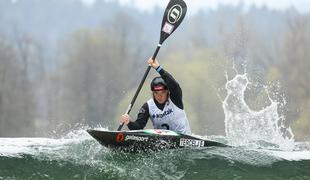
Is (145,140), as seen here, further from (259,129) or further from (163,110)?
(259,129)

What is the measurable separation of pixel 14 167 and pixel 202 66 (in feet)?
85.3

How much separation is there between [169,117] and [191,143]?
712mm

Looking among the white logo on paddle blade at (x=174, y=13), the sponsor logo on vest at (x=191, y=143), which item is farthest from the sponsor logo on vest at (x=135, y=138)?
the white logo on paddle blade at (x=174, y=13)

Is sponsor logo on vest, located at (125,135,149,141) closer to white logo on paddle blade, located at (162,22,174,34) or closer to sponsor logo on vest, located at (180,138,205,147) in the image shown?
sponsor logo on vest, located at (180,138,205,147)

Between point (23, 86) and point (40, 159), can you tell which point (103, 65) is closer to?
point (23, 86)

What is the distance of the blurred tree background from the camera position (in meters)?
28.6

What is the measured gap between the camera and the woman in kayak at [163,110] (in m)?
8.75

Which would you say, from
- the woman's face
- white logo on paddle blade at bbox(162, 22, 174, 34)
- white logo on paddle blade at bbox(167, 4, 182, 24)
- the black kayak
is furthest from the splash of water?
the black kayak

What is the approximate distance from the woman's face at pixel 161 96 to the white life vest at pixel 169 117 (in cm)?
10

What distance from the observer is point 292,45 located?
2992cm

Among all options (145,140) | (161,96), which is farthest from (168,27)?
(145,140)

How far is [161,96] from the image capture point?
29.1 feet

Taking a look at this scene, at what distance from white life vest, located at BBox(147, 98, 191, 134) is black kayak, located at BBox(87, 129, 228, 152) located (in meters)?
0.54

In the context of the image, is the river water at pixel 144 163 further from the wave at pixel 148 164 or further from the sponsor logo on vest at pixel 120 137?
the sponsor logo on vest at pixel 120 137
